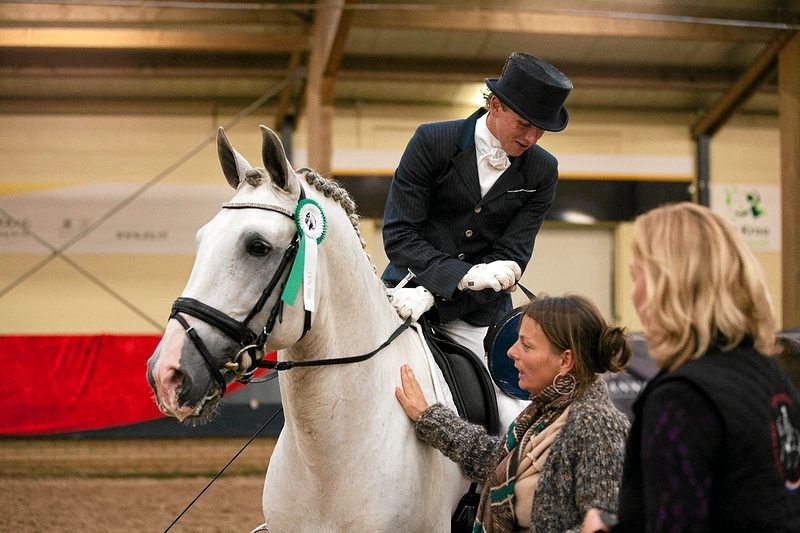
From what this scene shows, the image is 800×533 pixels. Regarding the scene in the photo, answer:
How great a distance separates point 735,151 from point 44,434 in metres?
8.60

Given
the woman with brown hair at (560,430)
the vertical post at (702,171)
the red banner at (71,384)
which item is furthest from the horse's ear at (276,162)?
the vertical post at (702,171)

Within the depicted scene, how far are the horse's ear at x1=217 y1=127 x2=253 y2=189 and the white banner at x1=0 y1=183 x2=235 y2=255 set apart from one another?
330 inches

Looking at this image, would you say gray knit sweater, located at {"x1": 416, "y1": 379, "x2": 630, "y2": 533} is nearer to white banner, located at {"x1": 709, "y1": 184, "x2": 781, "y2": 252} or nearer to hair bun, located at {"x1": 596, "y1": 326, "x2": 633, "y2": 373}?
hair bun, located at {"x1": 596, "y1": 326, "x2": 633, "y2": 373}

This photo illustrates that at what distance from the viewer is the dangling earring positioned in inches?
76.7

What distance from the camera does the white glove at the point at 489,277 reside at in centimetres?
264

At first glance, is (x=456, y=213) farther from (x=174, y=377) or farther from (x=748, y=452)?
(x=748, y=452)

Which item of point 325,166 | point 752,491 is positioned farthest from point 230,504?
point 752,491

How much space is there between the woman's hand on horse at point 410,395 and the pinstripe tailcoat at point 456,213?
1.13 ft

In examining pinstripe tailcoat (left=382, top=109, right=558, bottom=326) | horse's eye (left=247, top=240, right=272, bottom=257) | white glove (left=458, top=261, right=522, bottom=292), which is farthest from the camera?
pinstripe tailcoat (left=382, top=109, right=558, bottom=326)

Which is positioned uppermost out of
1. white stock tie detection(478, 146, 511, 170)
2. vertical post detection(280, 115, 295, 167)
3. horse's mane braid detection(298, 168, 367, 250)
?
vertical post detection(280, 115, 295, 167)

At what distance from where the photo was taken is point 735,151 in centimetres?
1174

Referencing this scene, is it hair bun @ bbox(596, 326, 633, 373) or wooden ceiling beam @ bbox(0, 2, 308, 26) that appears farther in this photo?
wooden ceiling beam @ bbox(0, 2, 308, 26)

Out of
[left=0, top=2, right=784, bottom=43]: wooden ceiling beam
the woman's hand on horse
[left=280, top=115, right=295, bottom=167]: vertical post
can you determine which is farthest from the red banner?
the woman's hand on horse

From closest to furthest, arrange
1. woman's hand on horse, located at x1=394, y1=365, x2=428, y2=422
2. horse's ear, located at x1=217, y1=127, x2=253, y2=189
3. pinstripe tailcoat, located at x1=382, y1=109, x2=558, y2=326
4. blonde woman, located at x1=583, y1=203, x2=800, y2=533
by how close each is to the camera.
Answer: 1. blonde woman, located at x1=583, y1=203, x2=800, y2=533
2. horse's ear, located at x1=217, y1=127, x2=253, y2=189
3. woman's hand on horse, located at x1=394, y1=365, x2=428, y2=422
4. pinstripe tailcoat, located at x1=382, y1=109, x2=558, y2=326
